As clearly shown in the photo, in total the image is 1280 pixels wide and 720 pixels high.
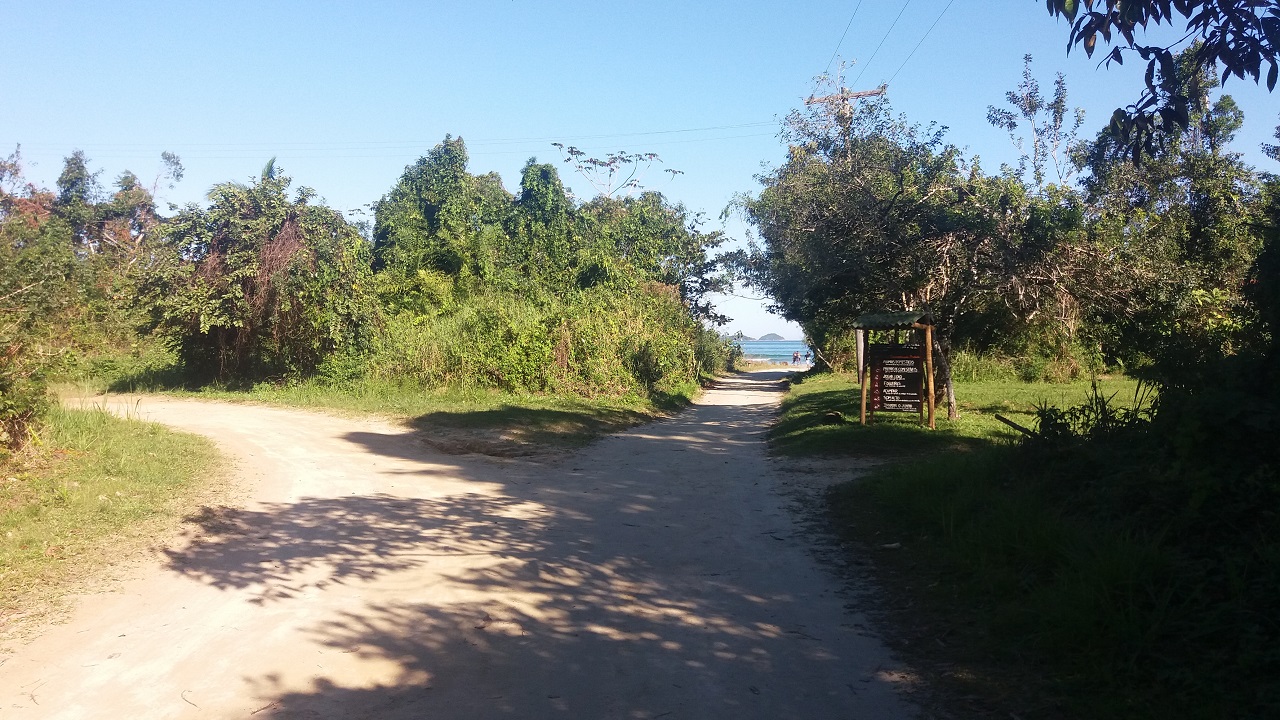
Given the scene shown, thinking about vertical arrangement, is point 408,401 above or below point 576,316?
below

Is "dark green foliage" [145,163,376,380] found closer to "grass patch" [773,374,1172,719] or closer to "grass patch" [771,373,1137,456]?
"grass patch" [771,373,1137,456]

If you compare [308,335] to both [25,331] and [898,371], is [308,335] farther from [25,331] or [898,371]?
[898,371]

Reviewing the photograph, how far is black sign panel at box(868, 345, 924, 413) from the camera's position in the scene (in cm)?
1486

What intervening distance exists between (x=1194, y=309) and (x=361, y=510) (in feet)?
44.2

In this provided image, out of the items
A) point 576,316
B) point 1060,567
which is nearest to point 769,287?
point 576,316

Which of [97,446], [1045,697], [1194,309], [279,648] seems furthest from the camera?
[1194,309]

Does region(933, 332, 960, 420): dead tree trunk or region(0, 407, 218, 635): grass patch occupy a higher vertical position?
region(933, 332, 960, 420): dead tree trunk

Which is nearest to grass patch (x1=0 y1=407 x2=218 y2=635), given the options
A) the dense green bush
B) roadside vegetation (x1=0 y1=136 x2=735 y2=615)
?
roadside vegetation (x1=0 y1=136 x2=735 y2=615)

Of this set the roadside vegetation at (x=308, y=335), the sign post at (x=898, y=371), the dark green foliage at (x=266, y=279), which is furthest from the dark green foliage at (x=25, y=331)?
the sign post at (x=898, y=371)

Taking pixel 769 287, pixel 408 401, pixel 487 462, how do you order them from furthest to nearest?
pixel 769 287, pixel 408 401, pixel 487 462

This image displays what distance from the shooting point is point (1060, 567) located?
5.54 meters

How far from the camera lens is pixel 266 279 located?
2275 centimetres

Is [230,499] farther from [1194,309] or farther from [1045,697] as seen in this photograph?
[1194,309]

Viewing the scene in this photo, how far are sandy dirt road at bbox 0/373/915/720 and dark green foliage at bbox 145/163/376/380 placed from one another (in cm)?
1351
